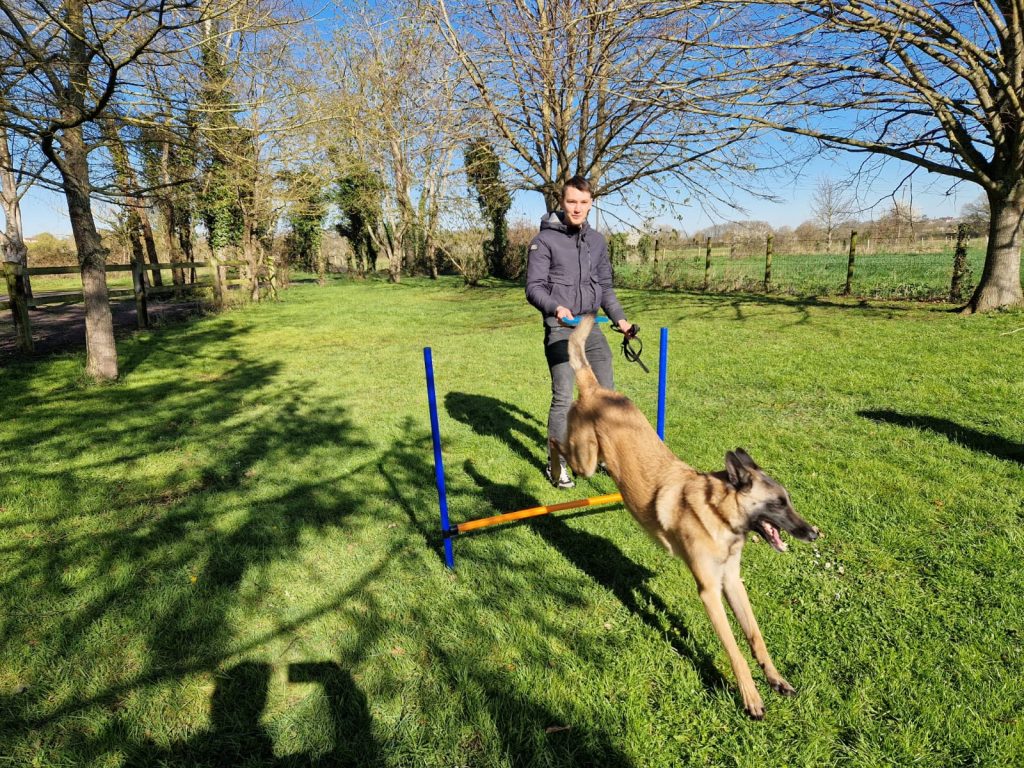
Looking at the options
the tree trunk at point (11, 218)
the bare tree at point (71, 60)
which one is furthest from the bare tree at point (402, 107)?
the tree trunk at point (11, 218)

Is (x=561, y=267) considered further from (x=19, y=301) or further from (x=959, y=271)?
(x=959, y=271)

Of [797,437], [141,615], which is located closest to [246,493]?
[141,615]

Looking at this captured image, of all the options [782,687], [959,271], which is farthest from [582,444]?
[959,271]

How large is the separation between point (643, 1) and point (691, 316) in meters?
7.03

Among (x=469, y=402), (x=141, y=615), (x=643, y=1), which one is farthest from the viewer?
(x=643, y=1)

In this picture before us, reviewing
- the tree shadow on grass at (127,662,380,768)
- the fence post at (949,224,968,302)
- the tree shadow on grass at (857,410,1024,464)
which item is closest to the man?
the tree shadow on grass at (127,662,380,768)

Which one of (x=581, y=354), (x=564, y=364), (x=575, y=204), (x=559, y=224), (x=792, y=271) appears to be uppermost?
(x=575, y=204)

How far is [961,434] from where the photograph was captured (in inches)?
197

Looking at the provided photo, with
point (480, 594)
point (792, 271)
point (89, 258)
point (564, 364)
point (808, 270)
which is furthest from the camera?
point (808, 270)

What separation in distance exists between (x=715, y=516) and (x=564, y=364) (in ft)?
6.43

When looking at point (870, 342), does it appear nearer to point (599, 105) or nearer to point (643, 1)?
point (643, 1)

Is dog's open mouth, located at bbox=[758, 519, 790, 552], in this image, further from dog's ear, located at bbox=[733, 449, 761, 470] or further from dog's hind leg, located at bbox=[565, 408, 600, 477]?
dog's hind leg, located at bbox=[565, 408, 600, 477]

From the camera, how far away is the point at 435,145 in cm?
1513

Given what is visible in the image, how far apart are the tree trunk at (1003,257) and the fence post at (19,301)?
19.0 meters
